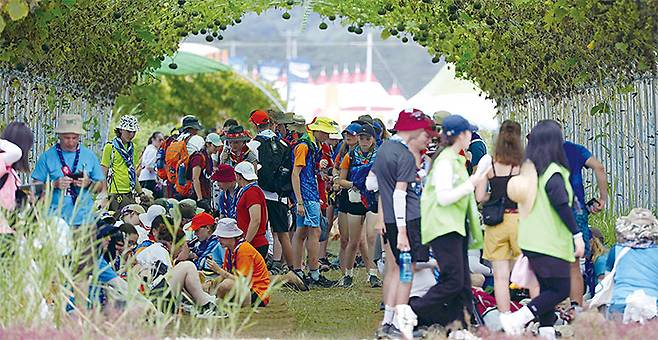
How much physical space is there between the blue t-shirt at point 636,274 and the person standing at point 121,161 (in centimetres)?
768

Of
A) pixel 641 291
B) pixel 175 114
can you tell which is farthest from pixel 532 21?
pixel 175 114

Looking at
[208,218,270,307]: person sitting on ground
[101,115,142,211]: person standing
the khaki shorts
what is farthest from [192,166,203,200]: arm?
the khaki shorts

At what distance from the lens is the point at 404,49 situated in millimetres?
169375

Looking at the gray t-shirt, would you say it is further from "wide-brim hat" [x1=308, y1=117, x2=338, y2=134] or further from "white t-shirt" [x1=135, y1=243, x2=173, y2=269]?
"wide-brim hat" [x1=308, y1=117, x2=338, y2=134]

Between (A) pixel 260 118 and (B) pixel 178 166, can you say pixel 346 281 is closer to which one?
(A) pixel 260 118

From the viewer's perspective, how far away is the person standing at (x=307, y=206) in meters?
15.1

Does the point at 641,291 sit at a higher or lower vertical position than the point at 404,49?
lower

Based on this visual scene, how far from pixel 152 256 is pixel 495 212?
3.33 metres

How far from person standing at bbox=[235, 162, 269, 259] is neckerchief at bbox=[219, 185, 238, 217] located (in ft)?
0.54

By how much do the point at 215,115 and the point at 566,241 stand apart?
35323 mm

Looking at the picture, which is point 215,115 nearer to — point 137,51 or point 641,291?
point 137,51

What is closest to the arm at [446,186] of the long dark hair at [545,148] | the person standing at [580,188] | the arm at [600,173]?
the long dark hair at [545,148]

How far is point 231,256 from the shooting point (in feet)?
43.1

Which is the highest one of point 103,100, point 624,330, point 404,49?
point 404,49
